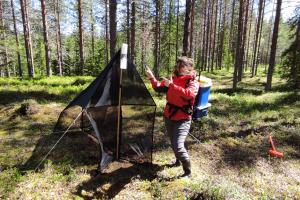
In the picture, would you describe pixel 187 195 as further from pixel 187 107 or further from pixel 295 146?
pixel 295 146

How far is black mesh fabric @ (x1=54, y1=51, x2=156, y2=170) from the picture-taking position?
5.77 metres

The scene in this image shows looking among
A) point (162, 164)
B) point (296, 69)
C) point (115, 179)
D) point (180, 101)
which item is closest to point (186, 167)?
point (162, 164)

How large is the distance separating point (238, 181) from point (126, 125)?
2.84 m

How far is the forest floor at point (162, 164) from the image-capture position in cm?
505

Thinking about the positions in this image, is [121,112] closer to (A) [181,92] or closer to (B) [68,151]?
(A) [181,92]

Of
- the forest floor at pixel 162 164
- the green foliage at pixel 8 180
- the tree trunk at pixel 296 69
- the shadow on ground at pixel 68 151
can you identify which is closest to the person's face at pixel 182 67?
the forest floor at pixel 162 164

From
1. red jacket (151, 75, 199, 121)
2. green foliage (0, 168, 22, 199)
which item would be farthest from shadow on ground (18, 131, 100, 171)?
red jacket (151, 75, 199, 121)

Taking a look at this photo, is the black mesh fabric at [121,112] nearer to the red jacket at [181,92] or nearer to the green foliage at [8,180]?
the red jacket at [181,92]

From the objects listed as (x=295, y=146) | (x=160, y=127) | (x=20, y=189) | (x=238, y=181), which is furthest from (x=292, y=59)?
(x=20, y=189)

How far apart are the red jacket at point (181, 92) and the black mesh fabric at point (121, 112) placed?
37.1 inches

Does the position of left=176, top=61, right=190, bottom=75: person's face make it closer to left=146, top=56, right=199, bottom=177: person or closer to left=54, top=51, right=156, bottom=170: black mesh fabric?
left=146, top=56, right=199, bottom=177: person

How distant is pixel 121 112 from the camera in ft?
19.5

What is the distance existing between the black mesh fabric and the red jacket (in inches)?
37.1

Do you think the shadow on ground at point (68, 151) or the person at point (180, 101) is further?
the shadow on ground at point (68, 151)
